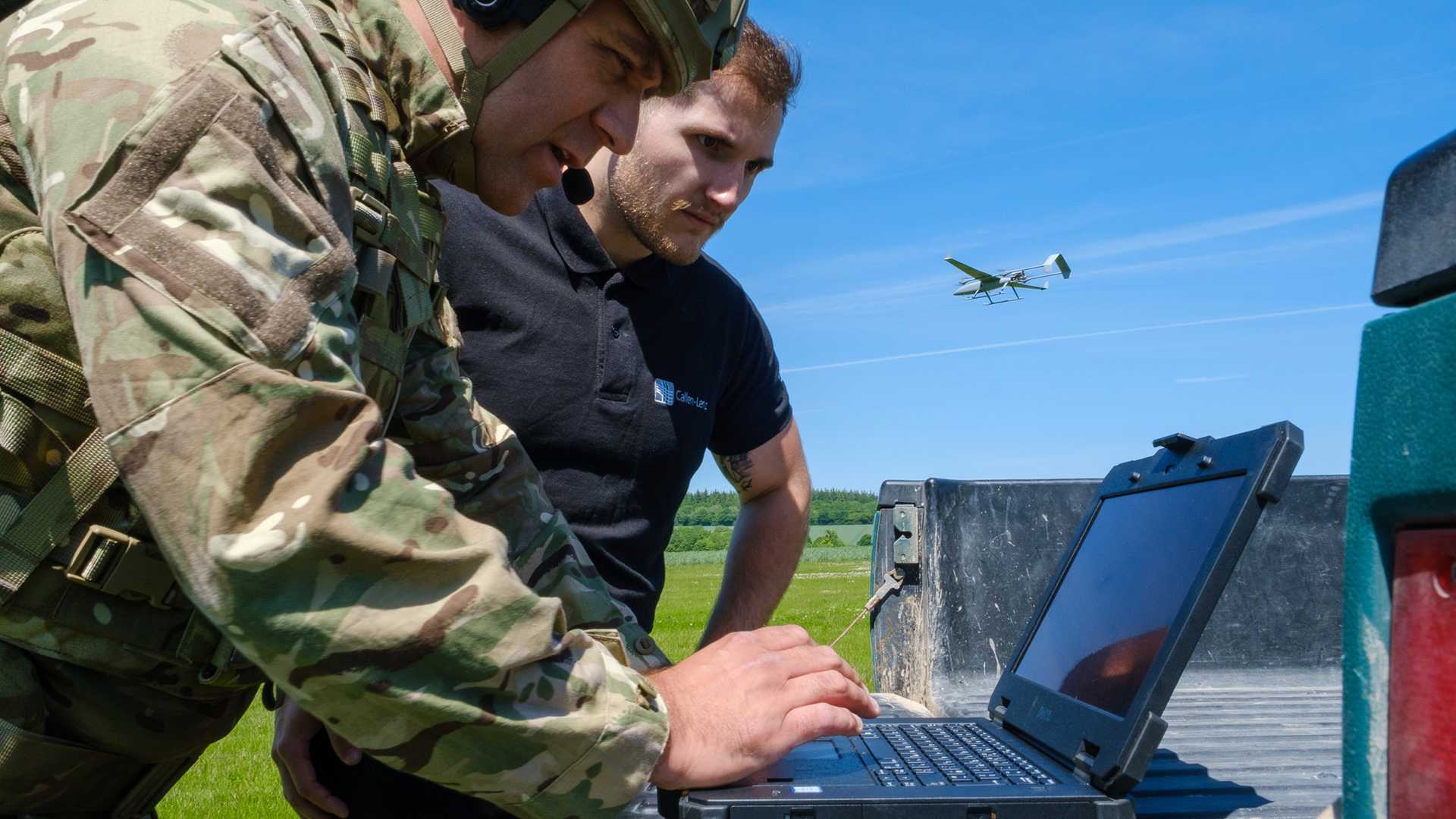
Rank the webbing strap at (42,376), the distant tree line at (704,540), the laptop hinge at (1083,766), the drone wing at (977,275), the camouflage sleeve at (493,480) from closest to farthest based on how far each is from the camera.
A: the webbing strap at (42,376), the laptop hinge at (1083,766), the camouflage sleeve at (493,480), the drone wing at (977,275), the distant tree line at (704,540)

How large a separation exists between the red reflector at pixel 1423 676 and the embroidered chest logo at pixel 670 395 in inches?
98.9

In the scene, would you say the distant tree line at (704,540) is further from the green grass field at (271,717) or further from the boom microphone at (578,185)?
the boom microphone at (578,185)

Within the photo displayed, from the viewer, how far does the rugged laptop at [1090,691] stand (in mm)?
1451

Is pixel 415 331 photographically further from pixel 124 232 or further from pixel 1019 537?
pixel 1019 537

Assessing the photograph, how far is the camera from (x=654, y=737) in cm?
136

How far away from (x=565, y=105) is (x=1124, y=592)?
126 centimetres

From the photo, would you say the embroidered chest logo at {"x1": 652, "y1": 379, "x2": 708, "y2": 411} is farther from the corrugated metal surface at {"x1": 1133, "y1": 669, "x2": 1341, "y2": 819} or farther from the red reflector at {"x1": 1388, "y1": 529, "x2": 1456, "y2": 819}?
the red reflector at {"x1": 1388, "y1": 529, "x2": 1456, "y2": 819}

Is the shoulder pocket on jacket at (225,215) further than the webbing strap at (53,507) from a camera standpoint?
No

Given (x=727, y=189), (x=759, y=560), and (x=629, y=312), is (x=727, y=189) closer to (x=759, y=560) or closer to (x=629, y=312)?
(x=629, y=312)

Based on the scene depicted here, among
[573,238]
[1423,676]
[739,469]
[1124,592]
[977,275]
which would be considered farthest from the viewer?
[977,275]

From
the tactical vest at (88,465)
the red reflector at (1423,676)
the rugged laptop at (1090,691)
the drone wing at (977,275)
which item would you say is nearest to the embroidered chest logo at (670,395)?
the rugged laptop at (1090,691)

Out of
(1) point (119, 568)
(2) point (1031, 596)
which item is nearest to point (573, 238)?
(2) point (1031, 596)

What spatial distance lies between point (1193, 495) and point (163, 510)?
5.07 ft

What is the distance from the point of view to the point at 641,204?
326 cm
